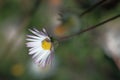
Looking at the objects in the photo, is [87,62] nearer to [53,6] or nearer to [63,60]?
[63,60]

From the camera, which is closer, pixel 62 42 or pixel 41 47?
pixel 41 47

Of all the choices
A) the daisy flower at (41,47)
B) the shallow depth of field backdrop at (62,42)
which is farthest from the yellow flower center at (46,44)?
the shallow depth of field backdrop at (62,42)

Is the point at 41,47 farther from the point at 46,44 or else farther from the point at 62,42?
the point at 62,42

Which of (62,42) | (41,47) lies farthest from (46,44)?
(62,42)

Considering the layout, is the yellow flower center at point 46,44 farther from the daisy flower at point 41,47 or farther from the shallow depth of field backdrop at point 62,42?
the shallow depth of field backdrop at point 62,42

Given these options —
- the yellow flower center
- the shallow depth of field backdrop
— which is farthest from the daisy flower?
the shallow depth of field backdrop

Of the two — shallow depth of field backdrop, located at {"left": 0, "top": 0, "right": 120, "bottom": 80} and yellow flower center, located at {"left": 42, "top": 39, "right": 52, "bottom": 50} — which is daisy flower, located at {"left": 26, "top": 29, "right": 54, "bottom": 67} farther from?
shallow depth of field backdrop, located at {"left": 0, "top": 0, "right": 120, "bottom": 80}

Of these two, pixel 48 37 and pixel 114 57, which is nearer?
pixel 48 37

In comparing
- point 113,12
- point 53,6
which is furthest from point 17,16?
point 113,12
